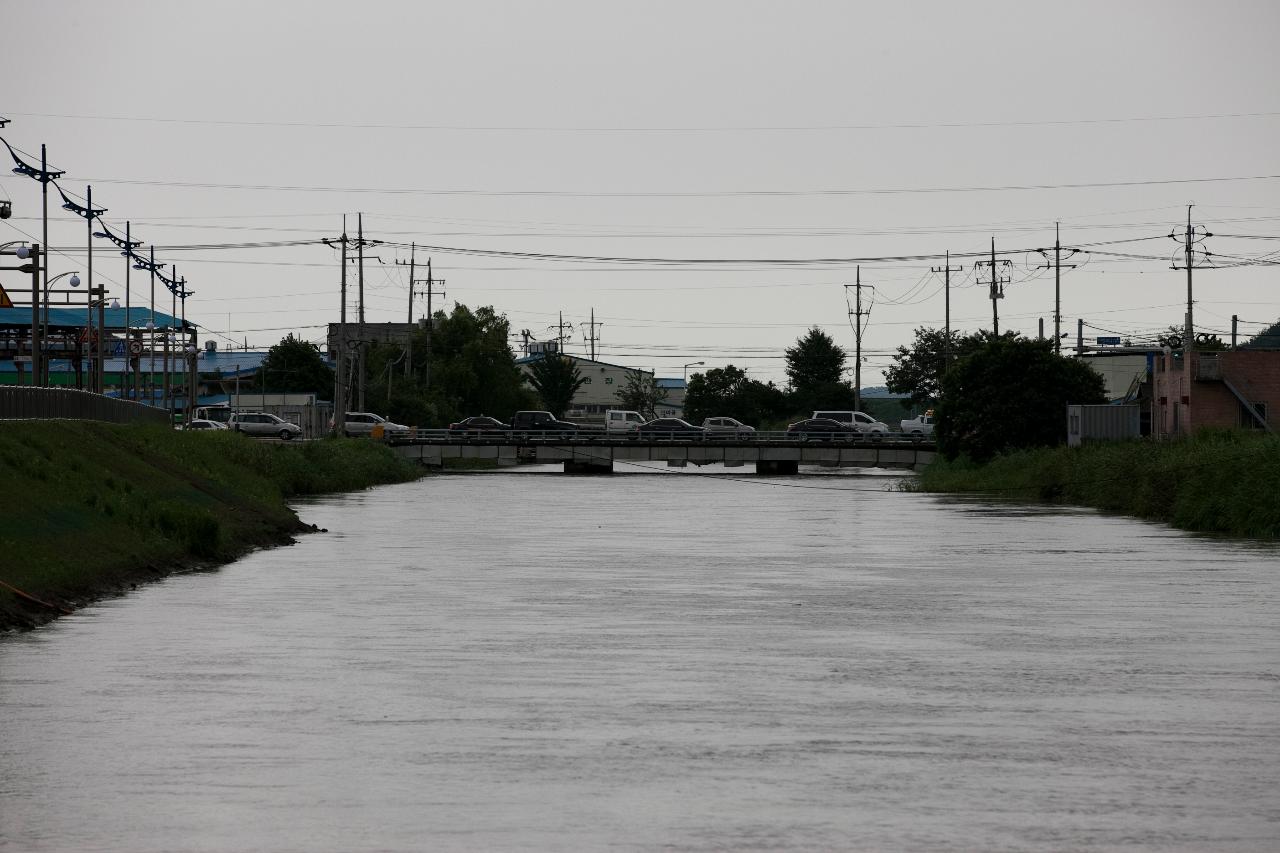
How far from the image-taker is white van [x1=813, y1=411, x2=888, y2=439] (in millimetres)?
120188

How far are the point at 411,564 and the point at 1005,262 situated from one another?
94.1 meters

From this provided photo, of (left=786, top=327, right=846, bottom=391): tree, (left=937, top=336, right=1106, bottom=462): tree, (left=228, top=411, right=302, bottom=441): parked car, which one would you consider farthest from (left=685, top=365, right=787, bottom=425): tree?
(left=937, top=336, right=1106, bottom=462): tree

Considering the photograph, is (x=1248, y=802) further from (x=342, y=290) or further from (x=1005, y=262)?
(x=1005, y=262)

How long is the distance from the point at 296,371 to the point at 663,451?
50685 mm

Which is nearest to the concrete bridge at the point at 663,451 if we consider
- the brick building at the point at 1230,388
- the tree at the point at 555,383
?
the brick building at the point at 1230,388

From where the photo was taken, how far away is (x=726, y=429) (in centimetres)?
12256

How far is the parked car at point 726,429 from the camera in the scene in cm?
11600

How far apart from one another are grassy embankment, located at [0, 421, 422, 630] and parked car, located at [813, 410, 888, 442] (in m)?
71.0

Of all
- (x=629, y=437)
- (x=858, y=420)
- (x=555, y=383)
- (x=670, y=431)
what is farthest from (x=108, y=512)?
(x=555, y=383)

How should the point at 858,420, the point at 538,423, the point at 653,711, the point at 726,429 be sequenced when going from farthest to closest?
the point at 858,420, the point at 538,423, the point at 726,429, the point at 653,711

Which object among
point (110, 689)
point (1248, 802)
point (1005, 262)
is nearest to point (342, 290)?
point (1005, 262)

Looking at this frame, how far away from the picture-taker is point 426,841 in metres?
10.3

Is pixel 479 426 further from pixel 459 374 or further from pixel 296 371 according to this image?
pixel 296 371

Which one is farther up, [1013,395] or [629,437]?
[1013,395]
